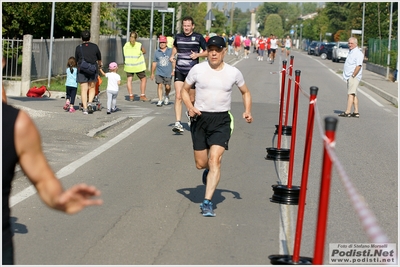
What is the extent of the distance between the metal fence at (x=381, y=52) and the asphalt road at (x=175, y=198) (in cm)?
1912

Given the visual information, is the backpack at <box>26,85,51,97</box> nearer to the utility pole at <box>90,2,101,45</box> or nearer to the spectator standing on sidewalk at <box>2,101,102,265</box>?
the utility pole at <box>90,2,101,45</box>

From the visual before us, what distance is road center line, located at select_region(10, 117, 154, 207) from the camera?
882 centimetres

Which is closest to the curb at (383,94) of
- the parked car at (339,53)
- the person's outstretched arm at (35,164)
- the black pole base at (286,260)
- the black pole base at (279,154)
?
the black pole base at (279,154)

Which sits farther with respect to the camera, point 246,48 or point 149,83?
point 246,48

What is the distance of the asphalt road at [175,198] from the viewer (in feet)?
22.3

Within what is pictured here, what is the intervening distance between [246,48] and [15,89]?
35809 mm

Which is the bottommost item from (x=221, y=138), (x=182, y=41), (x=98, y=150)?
(x=98, y=150)

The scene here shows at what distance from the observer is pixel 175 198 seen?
8961 millimetres

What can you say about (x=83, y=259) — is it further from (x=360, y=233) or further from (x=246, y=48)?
(x=246, y=48)

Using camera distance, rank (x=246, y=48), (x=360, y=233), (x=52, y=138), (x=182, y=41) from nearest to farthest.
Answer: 1. (x=360, y=233)
2. (x=52, y=138)
3. (x=182, y=41)
4. (x=246, y=48)

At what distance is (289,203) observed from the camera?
28.9 ft

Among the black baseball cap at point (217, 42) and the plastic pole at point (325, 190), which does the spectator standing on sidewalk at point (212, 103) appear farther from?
the plastic pole at point (325, 190)

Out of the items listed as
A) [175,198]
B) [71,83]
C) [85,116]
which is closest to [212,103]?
[175,198]

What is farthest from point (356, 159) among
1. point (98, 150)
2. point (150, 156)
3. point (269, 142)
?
point (98, 150)
